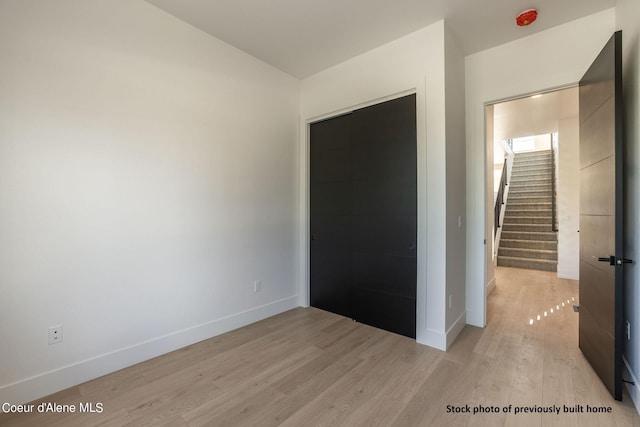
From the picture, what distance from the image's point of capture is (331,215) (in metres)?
3.29

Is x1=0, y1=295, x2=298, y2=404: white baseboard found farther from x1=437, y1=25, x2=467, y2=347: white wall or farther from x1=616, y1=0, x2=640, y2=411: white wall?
x1=616, y1=0, x2=640, y2=411: white wall

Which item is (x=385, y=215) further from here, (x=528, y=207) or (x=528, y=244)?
(x=528, y=207)

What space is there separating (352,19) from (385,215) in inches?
70.5

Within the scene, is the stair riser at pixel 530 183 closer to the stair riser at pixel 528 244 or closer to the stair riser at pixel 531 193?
the stair riser at pixel 531 193

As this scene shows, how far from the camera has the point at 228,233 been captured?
277 centimetres

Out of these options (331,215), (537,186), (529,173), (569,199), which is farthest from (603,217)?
(529,173)

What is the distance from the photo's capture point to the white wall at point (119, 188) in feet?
5.69

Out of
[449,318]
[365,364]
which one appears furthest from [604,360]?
[365,364]

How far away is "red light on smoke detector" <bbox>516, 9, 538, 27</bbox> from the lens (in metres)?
2.23

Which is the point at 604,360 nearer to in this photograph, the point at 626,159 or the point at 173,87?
→ the point at 626,159

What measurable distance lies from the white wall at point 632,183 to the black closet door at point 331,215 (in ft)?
7.00

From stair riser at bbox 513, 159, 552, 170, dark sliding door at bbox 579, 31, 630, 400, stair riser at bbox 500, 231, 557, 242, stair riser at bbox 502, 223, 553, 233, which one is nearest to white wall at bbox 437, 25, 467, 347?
dark sliding door at bbox 579, 31, 630, 400

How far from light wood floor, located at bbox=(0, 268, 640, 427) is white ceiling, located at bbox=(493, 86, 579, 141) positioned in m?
2.92

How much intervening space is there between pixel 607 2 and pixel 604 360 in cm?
270
